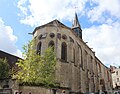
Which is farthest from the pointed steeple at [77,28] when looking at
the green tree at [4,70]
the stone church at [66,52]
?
the green tree at [4,70]

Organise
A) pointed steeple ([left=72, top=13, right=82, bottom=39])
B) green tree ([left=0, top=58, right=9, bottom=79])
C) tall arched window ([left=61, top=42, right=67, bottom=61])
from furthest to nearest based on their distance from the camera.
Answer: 1. pointed steeple ([left=72, top=13, right=82, bottom=39])
2. tall arched window ([left=61, top=42, right=67, bottom=61])
3. green tree ([left=0, top=58, right=9, bottom=79])

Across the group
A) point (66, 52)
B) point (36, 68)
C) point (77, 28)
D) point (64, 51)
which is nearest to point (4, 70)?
point (36, 68)

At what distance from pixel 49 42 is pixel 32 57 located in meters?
7.68

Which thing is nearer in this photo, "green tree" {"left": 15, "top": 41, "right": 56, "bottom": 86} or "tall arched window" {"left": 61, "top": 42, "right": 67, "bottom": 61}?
"green tree" {"left": 15, "top": 41, "right": 56, "bottom": 86}

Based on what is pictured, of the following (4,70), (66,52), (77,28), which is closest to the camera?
(4,70)

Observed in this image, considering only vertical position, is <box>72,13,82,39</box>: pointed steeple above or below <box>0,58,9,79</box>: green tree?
above

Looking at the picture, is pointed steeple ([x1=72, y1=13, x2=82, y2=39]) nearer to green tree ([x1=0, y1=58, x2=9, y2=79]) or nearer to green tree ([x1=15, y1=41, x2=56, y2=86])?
green tree ([x1=15, y1=41, x2=56, y2=86])

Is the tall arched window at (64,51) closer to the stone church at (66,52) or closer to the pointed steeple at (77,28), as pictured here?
the stone church at (66,52)

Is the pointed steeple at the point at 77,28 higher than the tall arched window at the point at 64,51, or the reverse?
the pointed steeple at the point at 77,28

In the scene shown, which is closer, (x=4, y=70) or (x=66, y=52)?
(x=4, y=70)

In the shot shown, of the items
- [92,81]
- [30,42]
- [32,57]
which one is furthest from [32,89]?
[92,81]

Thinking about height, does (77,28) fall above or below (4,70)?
above

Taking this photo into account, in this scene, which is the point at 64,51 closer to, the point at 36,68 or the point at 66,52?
the point at 66,52

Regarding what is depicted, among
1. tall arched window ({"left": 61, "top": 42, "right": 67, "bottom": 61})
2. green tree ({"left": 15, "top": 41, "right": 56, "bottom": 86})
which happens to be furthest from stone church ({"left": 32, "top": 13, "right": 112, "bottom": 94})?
green tree ({"left": 15, "top": 41, "right": 56, "bottom": 86})
